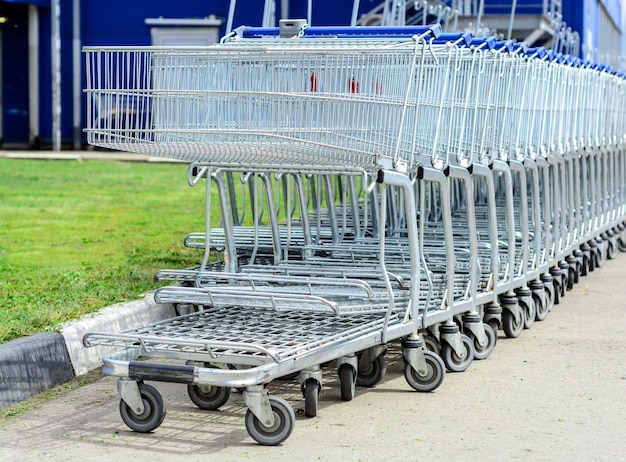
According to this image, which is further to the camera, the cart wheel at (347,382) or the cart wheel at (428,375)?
the cart wheel at (428,375)

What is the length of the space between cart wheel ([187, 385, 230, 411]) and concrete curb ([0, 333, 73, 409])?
34.0 inches

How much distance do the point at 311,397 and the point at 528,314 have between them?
A: 9.62 feet

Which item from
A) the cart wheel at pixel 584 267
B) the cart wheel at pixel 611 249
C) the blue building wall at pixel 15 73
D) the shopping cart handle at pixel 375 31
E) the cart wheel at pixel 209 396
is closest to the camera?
the cart wheel at pixel 209 396

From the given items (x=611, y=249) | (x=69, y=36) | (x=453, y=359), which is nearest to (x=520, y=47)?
(x=453, y=359)

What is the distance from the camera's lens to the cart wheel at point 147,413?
5.39 metres

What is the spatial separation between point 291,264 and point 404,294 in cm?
121

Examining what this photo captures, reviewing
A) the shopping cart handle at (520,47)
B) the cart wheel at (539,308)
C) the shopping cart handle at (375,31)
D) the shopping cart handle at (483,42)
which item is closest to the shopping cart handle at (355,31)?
the shopping cart handle at (375,31)

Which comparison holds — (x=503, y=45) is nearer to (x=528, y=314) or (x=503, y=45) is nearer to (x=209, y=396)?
(x=528, y=314)

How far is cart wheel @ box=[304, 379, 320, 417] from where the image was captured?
18.5ft

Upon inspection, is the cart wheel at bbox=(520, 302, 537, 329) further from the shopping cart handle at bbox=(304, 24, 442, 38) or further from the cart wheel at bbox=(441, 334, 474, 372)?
the shopping cart handle at bbox=(304, 24, 442, 38)

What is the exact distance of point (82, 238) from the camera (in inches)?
446

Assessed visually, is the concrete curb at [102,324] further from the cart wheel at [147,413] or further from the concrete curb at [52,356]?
the cart wheel at [147,413]

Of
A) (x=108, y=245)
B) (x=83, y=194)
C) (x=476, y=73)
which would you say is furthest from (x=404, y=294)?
(x=83, y=194)

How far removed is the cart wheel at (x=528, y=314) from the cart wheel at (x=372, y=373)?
2.05m
